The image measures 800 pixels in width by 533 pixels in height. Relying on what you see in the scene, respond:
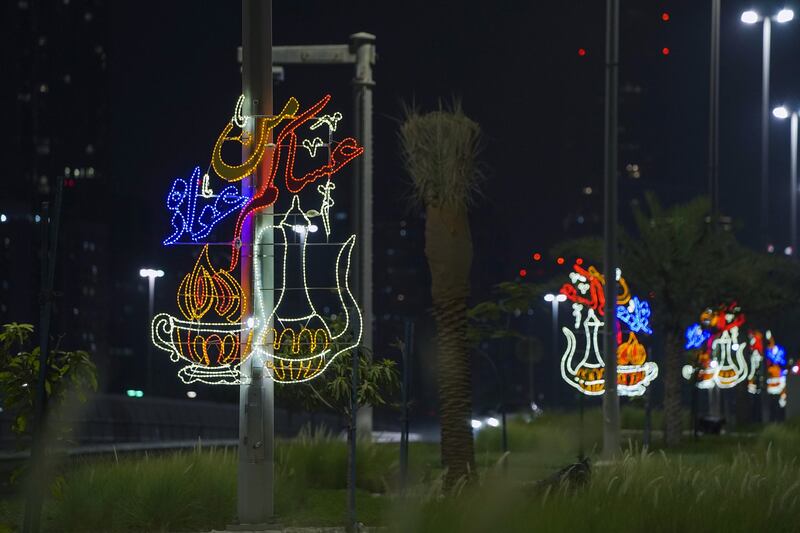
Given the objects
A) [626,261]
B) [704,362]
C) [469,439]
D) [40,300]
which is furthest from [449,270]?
[704,362]

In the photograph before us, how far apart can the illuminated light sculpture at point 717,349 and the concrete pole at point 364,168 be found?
14.7m

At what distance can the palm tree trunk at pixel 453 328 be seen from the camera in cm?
2102

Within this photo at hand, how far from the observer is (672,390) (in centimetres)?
3747

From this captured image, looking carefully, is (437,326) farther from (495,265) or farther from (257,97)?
(495,265)

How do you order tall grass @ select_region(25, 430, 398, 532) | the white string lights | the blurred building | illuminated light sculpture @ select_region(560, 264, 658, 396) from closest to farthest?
1. tall grass @ select_region(25, 430, 398, 532)
2. illuminated light sculpture @ select_region(560, 264, 658, 396)
3. the white string lights
4. the blurred building

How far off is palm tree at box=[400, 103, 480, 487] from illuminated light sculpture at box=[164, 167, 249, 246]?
4.77 metres

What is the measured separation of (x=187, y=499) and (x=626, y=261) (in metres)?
21.8

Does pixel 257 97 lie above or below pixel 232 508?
above

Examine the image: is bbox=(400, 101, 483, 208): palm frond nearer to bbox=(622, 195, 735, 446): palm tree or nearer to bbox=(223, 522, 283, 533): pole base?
bbox=(223, 522, 283, 533): pole base

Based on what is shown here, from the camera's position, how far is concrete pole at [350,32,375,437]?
981 inches

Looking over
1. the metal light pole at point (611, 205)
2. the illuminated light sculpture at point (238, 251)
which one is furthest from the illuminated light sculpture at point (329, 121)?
the metal light pole at point (611, 205)

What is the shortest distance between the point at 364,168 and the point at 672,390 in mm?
15075

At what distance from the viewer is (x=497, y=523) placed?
11234 mm

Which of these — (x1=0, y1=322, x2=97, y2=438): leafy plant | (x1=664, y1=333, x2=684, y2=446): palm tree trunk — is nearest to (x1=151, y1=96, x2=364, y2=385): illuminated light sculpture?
(x1=0, y1=322, x2=97, y2=438): leafy plant
